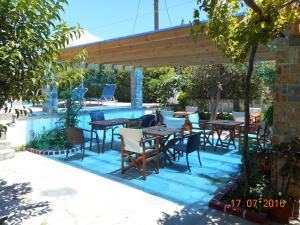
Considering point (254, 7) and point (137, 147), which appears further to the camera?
point (137, 147)

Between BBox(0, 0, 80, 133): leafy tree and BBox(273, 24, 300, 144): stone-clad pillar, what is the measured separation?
2.51m

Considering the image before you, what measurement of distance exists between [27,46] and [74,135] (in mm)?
4107

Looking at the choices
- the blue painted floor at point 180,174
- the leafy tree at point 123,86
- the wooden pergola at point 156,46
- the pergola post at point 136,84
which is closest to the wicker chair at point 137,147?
the blue painted floor at point 180,174

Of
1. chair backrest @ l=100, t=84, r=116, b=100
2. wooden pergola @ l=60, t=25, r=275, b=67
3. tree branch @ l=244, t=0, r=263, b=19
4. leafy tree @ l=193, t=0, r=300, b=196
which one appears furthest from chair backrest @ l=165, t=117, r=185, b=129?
chair backrest @ l=100, t=84, r=116, b=100

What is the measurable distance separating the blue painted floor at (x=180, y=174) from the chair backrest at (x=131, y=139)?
0.51 m

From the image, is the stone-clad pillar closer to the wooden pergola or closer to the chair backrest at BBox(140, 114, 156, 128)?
the wooden pergola

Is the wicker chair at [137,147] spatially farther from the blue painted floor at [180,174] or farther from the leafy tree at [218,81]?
the leafy tree at [218,81]

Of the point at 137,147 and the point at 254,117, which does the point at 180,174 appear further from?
the point at 254,117

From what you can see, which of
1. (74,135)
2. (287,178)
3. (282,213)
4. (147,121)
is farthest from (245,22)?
(147,121)

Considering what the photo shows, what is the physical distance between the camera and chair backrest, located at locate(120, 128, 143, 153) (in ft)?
15.8

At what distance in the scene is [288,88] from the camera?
3295mm

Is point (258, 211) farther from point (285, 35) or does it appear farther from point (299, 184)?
point (285, 35)

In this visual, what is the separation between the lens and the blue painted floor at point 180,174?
4213 mm

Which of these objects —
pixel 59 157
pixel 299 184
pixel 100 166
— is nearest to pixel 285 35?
pixel 299 184
